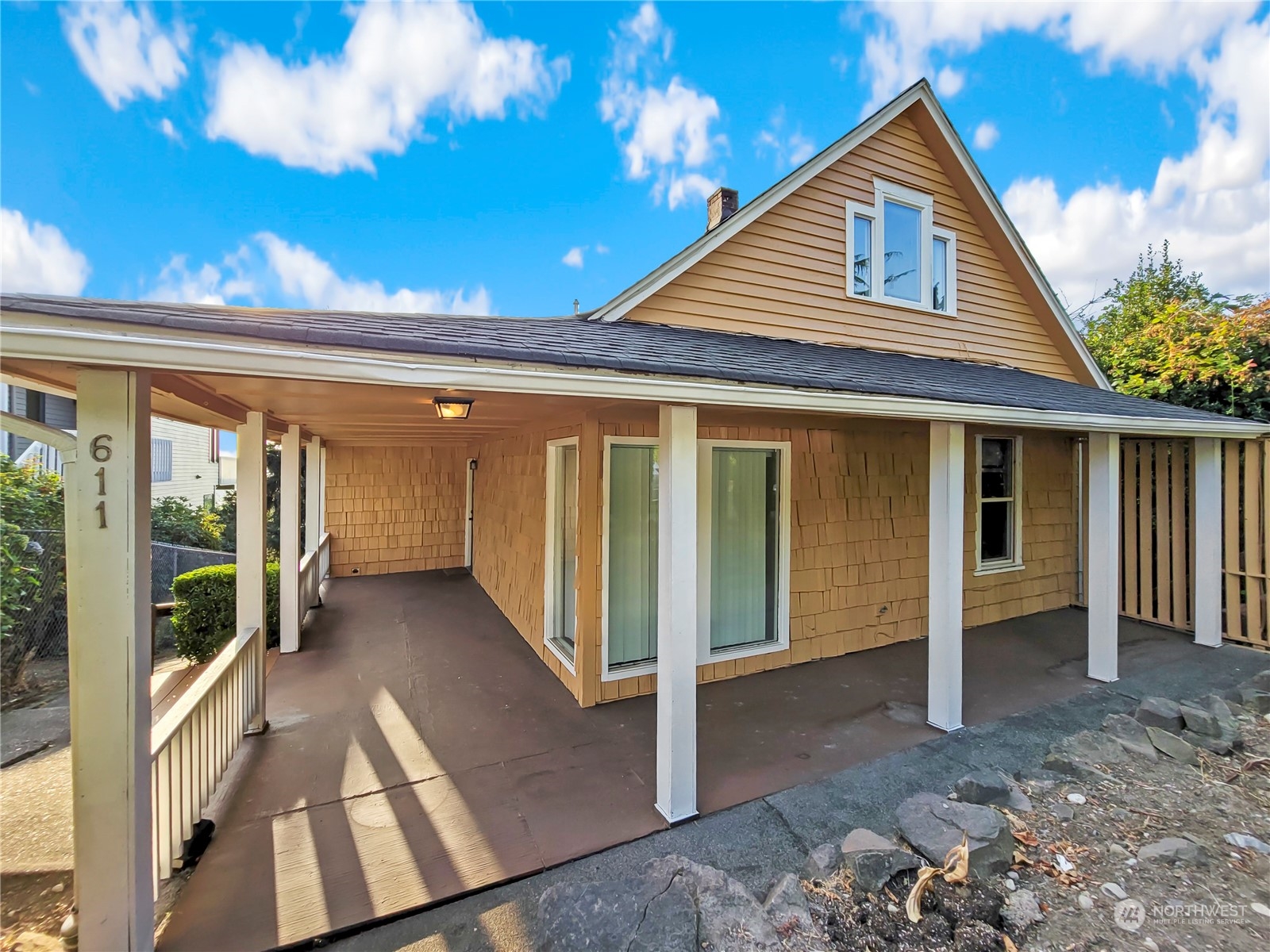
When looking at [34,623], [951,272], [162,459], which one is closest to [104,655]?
[34,623]

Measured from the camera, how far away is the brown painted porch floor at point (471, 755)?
8.45 feet

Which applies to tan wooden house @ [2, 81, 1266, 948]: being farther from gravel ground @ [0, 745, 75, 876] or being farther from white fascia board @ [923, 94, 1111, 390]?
gravel ground @ [0, 745, 75, 876]

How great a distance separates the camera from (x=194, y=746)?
288 cm

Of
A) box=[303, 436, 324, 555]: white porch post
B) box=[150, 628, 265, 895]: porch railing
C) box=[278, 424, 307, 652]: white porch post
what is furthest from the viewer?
box=[303, 436, 324, 555]: white porch post

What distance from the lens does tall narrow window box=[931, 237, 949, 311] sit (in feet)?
22.6

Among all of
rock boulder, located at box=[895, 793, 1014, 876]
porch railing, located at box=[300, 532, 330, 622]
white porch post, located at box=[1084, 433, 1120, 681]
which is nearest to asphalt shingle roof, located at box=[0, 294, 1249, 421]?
white porch post, located at box=[1084, 433, 1120, 681]

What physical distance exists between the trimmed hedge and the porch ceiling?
209 cm

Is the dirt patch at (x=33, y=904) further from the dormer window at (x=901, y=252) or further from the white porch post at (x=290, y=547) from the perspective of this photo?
the dormer window at (x=901, y=252)

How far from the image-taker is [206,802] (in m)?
3.05

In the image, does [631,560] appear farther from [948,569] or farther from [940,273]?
[940,273]

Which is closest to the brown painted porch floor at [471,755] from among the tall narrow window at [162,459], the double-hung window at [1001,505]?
the double-hung window at [1001,505]

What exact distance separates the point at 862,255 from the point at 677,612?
5.46 meters

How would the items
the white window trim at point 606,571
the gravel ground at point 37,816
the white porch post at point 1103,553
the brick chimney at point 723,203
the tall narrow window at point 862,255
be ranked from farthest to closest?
the brick chimney at point 723,203 < the tall narrow window at point 862,255 < the white porch post at point 1103,553 < the white window trim at point 606,571 < the gravel ground at point 37,816

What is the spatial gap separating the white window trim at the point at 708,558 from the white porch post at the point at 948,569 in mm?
1479
